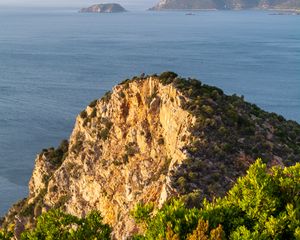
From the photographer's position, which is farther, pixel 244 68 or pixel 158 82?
pixel 244 68

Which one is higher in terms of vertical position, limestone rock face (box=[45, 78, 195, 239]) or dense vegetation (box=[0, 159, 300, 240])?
dense vegetation (box=[0, 159, 300, 240])

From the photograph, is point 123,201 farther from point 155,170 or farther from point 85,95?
point 85,95

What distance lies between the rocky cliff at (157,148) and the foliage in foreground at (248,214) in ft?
21.2

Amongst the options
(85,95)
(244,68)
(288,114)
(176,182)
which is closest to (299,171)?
(176,182)

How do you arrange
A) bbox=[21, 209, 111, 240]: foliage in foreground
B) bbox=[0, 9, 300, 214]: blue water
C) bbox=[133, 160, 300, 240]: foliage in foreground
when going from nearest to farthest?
bbox=[133, 160, 300, 240]: foliage in foreground, bbox=[21, 209, 111, 240]: foliage in foreground, bbox=[0, 9, 300, 214]: blue water

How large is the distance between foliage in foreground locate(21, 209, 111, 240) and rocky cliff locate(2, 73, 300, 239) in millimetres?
6665

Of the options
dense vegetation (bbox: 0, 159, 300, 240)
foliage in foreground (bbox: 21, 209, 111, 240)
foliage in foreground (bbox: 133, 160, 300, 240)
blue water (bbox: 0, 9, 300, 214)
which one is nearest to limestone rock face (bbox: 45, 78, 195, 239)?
foliage in foreground (bbox: 21, 209, 111, 240)

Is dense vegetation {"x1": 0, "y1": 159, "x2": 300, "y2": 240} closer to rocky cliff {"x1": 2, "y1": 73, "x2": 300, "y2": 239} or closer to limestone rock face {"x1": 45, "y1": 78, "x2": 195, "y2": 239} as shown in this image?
rocky cliff {"x1": 2, "y1": 73, "x2": 300, "y2": 239}

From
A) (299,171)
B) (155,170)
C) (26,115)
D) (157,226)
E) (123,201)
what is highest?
(299,171)

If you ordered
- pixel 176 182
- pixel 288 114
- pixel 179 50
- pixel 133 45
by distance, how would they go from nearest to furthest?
pixel 176 182
pixel 288 114
pixel 179 50
pixel 133 45

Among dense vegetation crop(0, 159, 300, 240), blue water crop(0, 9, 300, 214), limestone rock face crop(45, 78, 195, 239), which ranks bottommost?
blue water crop(0, 9, 300, 214)

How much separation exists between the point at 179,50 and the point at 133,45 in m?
23.2

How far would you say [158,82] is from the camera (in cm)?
3841

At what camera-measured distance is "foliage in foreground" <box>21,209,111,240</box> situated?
750 inches
